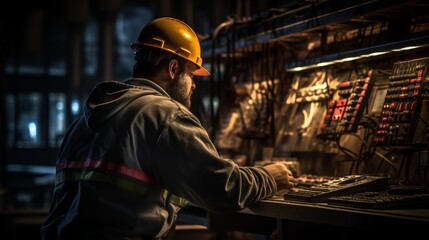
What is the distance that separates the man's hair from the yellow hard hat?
0.8 inches

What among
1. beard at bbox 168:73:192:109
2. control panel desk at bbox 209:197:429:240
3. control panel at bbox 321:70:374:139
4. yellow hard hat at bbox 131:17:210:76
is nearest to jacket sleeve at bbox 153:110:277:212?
control panel desk at bbox 209:197:429:240

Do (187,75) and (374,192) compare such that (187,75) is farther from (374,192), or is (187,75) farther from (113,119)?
(374,192)

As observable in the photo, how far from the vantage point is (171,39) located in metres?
2.56

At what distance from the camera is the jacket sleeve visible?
2088 millimetres

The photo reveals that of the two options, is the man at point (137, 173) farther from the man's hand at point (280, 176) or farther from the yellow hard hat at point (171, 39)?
the yellow hard hat at point (171, 39)

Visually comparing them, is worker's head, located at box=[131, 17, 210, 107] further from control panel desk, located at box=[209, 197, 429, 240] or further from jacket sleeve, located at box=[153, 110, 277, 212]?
control panel desk, located at box=[209, 197, 429, 240]

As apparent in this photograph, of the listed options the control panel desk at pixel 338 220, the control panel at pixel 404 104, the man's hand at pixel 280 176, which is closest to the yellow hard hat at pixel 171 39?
the man's hand at pixel 280 176

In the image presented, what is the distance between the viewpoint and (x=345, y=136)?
3035 mm

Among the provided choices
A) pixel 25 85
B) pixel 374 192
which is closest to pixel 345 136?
pixel 374 192

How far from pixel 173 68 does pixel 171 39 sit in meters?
0.13

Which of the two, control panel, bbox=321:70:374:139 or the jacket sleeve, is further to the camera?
control panel, bbox=321:70:374:139

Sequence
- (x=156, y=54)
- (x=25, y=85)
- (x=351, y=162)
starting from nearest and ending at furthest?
1. (x=156, y=54)
2. (x=351, y=162)
3. (x=25, y=85)

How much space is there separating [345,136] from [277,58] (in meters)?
0.86

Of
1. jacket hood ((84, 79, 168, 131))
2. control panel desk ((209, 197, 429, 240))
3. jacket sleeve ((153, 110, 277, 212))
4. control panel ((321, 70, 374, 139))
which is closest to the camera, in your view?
A: control panel desk ((209, 197, 429, 240))
